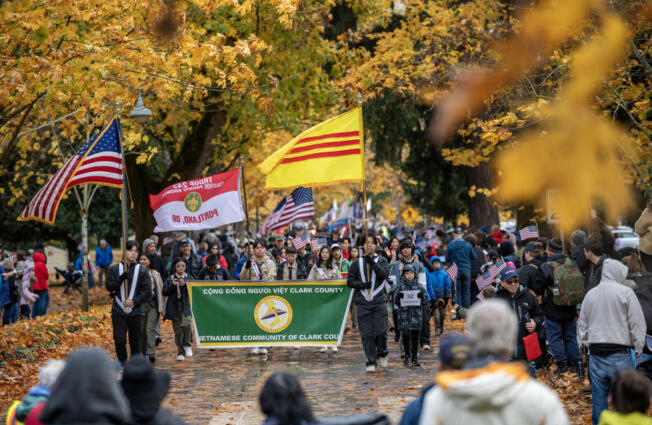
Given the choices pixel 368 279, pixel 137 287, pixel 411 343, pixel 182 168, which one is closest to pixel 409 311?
pixel 411 343

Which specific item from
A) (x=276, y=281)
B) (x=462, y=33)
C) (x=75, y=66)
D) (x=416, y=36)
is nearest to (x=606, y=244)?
(x=276, y=281)

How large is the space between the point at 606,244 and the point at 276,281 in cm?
638

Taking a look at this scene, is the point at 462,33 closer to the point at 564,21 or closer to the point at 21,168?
the point at 564,21

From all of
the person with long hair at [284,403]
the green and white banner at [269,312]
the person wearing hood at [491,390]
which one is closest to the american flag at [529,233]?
the green and white banner at [269,312]

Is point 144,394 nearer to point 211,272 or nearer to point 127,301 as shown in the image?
point 127,301

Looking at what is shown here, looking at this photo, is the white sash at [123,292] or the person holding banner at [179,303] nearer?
the white sash at [123,292]

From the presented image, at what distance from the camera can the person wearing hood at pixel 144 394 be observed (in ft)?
15.8

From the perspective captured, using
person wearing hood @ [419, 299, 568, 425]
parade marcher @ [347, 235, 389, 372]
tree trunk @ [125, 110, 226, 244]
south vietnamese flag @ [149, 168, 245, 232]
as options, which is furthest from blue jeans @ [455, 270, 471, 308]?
person wearing hood @ [419, 299, 568, 425]

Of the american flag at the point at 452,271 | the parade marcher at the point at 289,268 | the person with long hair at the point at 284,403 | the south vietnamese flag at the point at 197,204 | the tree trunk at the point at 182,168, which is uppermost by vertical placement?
the tree trunk at the point at 182,168

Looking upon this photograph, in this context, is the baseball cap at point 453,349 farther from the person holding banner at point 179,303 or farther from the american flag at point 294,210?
the american flag at point 294,210

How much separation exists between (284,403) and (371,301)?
9.17 meters

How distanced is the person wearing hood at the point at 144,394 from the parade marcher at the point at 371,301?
337 inches

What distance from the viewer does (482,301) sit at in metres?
8.16

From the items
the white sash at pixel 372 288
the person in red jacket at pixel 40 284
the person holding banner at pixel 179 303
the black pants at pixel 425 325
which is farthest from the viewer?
the person in red jacket at pixel 40 284
